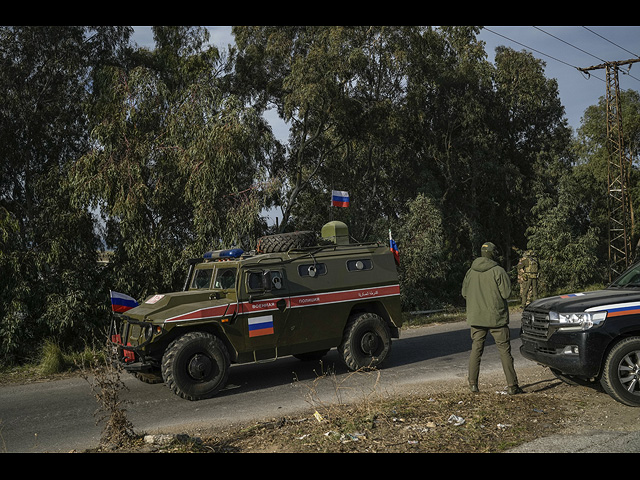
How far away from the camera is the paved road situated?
7.26 meters

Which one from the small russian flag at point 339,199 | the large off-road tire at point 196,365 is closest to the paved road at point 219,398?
the large off-road tire at point 196,365

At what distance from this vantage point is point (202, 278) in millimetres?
10031

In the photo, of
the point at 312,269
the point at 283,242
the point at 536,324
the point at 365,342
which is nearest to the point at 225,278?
the point at 283,242

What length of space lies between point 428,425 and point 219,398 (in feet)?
11.8

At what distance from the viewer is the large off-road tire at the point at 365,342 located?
1005 centimetres

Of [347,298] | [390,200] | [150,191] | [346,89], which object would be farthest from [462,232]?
[347,298]

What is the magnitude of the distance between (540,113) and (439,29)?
9.16 m

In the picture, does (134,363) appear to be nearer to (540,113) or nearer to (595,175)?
(540,113)

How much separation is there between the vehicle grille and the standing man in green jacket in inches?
12.1

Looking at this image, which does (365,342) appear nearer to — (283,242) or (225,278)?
(283,242)

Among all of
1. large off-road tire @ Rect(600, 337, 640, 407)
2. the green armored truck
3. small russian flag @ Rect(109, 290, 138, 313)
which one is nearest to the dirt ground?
large off-road tire @ Rect(600, 337, 640, 407)

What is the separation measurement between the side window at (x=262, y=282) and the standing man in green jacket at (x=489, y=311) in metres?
3.02

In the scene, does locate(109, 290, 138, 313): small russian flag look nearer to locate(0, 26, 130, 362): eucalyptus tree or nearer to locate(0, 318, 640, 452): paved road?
locate(0, 318, 640, 452): paved road

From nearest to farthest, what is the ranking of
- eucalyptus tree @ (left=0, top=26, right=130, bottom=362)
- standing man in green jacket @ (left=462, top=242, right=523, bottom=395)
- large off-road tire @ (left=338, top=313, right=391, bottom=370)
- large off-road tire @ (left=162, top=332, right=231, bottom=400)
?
standing man in green jacket @ (left=462, top=242, right=523, bottom=395) < large off-road tire @ (left=162, top=332, right=231, bottom=400) < large off-road tire @ (left=338, top=313, right=391, bottom=370) < eucalyptus tree @ (left=0, top=26, right=130, bottom=362)
